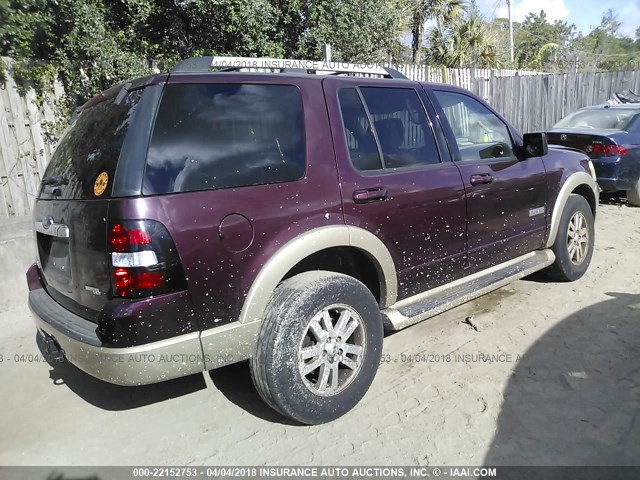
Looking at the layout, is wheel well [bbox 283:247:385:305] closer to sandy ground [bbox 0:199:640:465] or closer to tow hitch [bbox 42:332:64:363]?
sandy ground [bbox 0:199:640:465]

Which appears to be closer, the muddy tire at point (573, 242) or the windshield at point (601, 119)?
the muddy tire at point (573, 242)

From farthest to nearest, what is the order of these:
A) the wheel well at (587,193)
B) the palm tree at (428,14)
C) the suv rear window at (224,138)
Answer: the palm tree at (428,14) < the wheel well at (587,193) < the suv rear window at (224,138)

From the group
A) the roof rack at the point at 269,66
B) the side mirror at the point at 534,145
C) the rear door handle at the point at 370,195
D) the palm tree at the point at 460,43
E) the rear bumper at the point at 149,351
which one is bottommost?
the rear bumper at the point at 149,351

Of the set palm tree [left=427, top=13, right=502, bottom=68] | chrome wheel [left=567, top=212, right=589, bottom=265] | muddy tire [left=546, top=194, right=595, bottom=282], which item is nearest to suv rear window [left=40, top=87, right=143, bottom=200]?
muddy tire [left=546, top=194, right=595, bottom=282]

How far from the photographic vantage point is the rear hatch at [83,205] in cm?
246

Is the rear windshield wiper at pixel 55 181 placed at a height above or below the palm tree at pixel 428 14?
below

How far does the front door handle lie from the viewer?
3.75 meters

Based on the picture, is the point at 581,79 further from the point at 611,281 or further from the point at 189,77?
the point at 189,77

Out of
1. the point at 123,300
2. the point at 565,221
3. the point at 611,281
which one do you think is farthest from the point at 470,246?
the point at 123,300

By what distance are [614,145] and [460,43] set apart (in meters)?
13.5

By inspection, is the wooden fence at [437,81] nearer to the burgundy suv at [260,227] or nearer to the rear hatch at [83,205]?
the burgundy suv at [260,227]

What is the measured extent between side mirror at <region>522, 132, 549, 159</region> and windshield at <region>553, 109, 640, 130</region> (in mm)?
4939

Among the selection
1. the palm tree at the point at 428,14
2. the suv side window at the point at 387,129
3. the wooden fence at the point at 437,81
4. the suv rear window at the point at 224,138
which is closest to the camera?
the suv rear window at the point at 224,138

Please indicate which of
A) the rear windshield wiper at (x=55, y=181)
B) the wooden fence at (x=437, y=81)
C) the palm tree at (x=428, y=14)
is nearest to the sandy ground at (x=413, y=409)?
the rear windshield wiper at (x=55, y=181)
